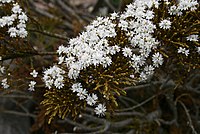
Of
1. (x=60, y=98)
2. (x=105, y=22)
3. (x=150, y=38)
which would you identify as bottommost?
(x=60, y=98)

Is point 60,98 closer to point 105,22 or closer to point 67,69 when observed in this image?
point 67,69

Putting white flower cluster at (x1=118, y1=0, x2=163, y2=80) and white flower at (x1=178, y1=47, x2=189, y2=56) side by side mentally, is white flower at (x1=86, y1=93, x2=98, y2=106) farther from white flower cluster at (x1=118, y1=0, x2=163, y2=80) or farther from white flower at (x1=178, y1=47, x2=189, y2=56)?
white flower at (x1=178, y1=47, x2=189, y2=56)

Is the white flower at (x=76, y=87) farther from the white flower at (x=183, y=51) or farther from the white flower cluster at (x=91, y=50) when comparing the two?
the white flower at (x=183, y=51)

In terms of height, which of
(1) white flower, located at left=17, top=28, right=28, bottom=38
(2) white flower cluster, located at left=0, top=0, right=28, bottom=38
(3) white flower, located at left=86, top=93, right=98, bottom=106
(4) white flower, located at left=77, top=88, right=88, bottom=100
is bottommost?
(3) white flower, located at left=86, top=93, right=98, bottom=106

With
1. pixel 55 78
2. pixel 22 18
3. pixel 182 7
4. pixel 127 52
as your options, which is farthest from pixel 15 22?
pixel 182 7

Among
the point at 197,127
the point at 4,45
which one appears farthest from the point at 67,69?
the point at 197,127

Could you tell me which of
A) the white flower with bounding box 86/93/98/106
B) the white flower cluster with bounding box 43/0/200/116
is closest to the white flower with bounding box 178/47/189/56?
the white flower cluster with bounding box 43/0/200/116

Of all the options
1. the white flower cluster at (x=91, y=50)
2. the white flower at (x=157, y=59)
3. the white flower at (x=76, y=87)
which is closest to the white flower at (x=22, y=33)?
the white flower cluster at (x=91, y=50)
